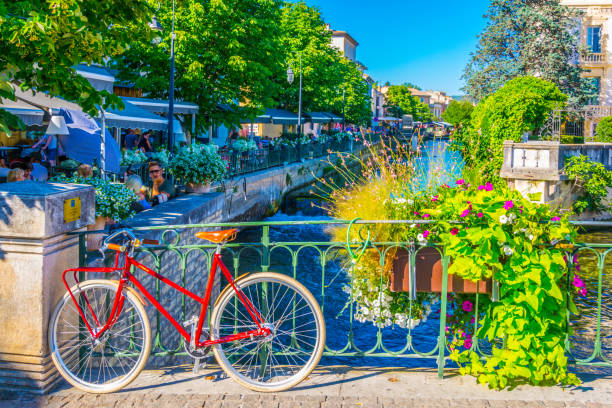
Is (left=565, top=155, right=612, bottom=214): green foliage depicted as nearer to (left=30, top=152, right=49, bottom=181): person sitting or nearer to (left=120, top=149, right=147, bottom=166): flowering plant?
(left=120, top=149, right=147, bottom=166): flowering plant

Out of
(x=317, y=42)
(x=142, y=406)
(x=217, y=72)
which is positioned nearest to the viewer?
(x=142, y=406)

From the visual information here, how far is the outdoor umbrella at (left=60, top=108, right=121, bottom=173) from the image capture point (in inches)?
468

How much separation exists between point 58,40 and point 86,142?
25.2ft

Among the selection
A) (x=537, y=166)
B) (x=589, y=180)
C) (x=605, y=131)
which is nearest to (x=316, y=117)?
(x=605, y=131)

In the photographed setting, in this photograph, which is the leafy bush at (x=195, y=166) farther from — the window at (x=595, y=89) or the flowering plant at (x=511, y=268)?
the window at (x=595, y=89)

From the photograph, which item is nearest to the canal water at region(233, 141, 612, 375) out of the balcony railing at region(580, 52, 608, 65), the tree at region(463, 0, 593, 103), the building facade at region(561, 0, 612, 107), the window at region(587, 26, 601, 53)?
the tree at region(463, 0, 593, 103)

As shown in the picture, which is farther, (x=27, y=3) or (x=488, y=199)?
(x=27, y=3)

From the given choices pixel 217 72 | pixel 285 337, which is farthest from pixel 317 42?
pixel 285 337

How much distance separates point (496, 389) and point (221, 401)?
1.75 metres

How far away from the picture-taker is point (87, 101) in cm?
672

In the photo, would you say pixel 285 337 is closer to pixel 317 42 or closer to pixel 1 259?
pixel 1 259

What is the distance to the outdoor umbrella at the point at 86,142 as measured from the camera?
11.9 m

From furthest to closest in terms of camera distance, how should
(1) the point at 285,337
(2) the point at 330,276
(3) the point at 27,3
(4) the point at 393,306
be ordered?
(2) the point at 330,276 < (1) the point at 285,337 < (3) the point at 27,3 < (4) the point at 393,306

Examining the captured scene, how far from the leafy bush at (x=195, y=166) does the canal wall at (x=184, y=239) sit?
399mm
